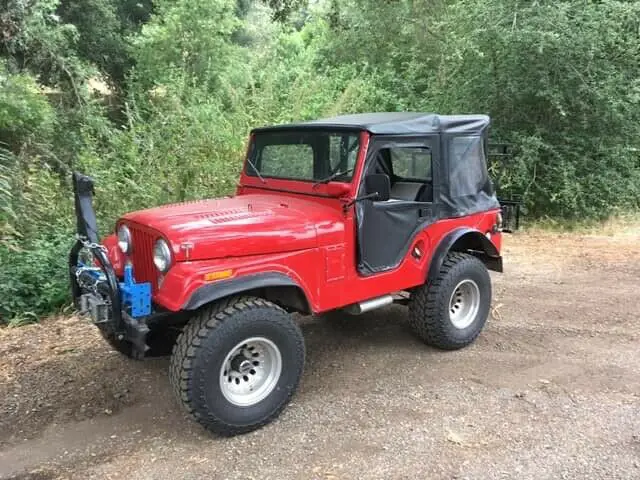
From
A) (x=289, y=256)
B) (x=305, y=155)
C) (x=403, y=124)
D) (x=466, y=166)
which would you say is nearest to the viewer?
(x=289, y=256)

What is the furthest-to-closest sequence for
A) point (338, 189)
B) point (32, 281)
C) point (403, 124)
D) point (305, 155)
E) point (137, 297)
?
point (32, 281) → point (305, 155) → point (403, 124) → point (338, 189) → point (137, 297)

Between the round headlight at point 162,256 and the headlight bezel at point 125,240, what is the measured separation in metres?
0.44

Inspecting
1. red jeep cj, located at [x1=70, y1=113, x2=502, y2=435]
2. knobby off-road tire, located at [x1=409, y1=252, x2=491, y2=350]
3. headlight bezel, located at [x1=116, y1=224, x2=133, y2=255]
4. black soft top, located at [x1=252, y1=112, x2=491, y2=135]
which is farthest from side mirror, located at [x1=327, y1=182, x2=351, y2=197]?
headlight bezel, located at [x1=116, y1=224, x2=133, y2=255]

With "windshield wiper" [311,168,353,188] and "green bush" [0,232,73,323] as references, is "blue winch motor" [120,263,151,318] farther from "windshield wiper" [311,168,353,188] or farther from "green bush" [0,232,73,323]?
"green bush" [0,232,73,323]

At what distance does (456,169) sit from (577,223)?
20.9 feet

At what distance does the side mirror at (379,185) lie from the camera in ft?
12.4

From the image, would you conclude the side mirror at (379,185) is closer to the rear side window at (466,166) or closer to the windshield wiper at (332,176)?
the windshield wiper at (332,176)

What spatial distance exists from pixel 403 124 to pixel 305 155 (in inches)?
29.4

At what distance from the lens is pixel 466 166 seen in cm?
464

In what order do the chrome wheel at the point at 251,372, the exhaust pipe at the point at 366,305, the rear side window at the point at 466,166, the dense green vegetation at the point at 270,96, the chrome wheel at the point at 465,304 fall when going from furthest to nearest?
the dense green vegetation at the point at 270,96 < the chrome wheel at the point at 465,304 < the rear side window at the point at 466,166 < the exhaust pipe at the point at 366,305 < the chrome wheel at the point at 251,372

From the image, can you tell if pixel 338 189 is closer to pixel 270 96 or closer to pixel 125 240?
pixel 125 240

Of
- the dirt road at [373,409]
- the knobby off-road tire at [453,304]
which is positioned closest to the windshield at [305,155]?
the knobby off-road tire at [453,304]

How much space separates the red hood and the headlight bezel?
0.07 m

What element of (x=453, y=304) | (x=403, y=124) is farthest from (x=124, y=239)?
(x=453, y=304)
